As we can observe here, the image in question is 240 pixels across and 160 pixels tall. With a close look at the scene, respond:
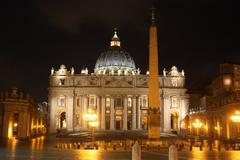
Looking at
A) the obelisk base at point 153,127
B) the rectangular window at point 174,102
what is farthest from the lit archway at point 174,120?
the obelisk base at point 153,127

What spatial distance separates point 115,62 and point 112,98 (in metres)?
18.4

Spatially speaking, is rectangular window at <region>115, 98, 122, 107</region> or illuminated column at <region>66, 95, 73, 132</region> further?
rectangular window at <region>115, 98, 122, 107</region>

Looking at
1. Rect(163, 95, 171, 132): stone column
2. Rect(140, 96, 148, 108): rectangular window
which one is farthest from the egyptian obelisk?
Rect(163, 95, 171, 132): stone column

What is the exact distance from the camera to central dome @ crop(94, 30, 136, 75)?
114m

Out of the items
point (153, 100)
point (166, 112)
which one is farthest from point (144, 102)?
point (153, 100)

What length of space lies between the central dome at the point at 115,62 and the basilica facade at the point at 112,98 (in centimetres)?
1243

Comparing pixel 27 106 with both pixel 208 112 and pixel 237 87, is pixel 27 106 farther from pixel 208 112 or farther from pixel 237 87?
pixel 237 87

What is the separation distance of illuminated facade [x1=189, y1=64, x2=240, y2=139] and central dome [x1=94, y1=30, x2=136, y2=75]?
116 ft

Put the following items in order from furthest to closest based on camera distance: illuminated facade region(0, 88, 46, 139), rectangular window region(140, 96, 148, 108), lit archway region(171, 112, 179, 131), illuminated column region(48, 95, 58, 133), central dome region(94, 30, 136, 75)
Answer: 1. central dome region(94, 30, 136, 75)
2. lit archway region(171, 112, 179, 131)
3. rectangular window region(140, 96, 148, 108)
4. illuminated column region(48, 95, 58, 133)
5. illuminated facade region(0, 88, 46, 139)

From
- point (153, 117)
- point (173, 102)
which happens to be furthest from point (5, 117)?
point (173, 102)

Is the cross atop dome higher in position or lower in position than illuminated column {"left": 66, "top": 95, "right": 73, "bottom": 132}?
higher

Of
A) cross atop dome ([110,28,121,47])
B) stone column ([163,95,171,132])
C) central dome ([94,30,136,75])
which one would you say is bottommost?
stone column ([163,95,171,132])

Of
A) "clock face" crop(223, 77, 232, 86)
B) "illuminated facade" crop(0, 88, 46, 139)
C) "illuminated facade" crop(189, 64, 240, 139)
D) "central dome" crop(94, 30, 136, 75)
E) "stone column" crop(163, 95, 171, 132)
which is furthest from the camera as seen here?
"central dome" crop(94, 30, 136, 75)

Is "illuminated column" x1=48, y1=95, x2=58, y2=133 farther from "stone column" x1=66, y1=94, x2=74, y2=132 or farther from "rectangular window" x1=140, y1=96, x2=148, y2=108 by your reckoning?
"rectangular window" x1=140, y1=96, x2=148, y2=108
